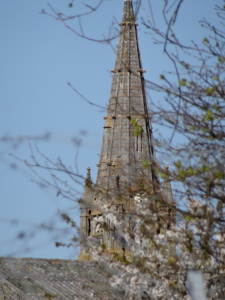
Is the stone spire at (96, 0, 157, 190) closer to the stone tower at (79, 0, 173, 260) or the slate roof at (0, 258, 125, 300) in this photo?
the stone tower at (79, 0, 173, 260)

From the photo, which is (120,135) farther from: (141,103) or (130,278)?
(130,278)

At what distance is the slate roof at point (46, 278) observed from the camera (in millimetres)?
30034

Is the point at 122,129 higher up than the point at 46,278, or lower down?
higher up

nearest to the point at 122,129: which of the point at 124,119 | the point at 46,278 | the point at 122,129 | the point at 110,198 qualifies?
the point at 122,129

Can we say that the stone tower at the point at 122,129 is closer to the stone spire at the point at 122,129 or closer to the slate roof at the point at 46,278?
the stone spire at the point at 122,129

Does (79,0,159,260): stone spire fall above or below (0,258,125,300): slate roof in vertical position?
above

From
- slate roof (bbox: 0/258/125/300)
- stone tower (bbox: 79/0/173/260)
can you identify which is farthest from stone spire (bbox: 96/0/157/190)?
slate roof (bbox: 0/258/125/300)

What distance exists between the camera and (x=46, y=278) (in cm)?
3316

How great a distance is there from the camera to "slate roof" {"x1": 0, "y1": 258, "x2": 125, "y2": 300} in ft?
98.5

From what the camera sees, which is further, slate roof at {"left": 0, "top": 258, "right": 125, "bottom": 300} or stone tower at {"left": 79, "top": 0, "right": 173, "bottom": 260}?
stone tower at {"left": 79, "top": 0, "right": 173, "bottom": 260}

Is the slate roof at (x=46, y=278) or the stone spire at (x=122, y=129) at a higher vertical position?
the stone spire at (x=122, y=129)

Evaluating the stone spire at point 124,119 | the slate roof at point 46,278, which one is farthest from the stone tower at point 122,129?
the slate roof at point 46,278

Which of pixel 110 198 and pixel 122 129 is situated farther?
pixel 122 129

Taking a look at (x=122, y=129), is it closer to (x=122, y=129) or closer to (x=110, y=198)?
(x=122, y=129)
